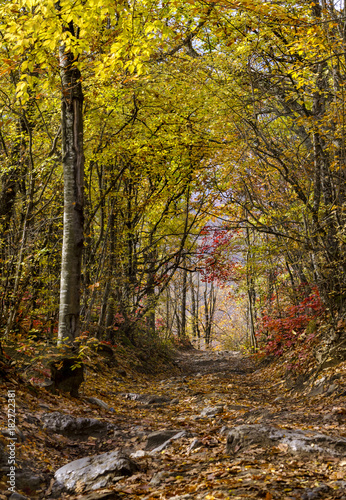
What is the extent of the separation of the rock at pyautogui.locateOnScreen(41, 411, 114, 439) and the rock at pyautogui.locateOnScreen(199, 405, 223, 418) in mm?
1685

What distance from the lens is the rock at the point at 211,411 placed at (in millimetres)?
5861

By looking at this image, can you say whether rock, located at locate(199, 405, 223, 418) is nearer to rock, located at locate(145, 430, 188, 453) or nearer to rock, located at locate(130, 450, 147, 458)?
rock, located at locate(145, 430, 188, 453)

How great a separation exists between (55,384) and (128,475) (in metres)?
2.70

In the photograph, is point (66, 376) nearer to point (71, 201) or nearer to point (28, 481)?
point (28, 481)

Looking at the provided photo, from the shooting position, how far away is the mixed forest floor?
112 inches

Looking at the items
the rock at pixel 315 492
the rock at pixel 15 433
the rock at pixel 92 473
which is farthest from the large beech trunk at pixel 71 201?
the rock at pixel 315 492

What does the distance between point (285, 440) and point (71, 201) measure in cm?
451

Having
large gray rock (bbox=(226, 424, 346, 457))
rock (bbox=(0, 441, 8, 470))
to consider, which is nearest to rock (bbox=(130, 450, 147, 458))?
large gray rock (bbox=(226, 424, 346, 457))

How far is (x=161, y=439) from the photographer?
176 inches

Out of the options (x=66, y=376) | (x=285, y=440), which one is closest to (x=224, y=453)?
(x=285, y=440)

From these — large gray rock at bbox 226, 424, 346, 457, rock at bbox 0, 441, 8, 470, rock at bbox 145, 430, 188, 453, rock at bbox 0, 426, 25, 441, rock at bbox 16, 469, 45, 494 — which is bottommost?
rock at bbox 145, 430, 188, 453

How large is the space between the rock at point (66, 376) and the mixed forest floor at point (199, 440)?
17 centimetres

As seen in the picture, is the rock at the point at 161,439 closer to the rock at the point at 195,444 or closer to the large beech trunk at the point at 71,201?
the rock at the point at 195,444

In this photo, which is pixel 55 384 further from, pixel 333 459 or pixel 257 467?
pixel 333 459
